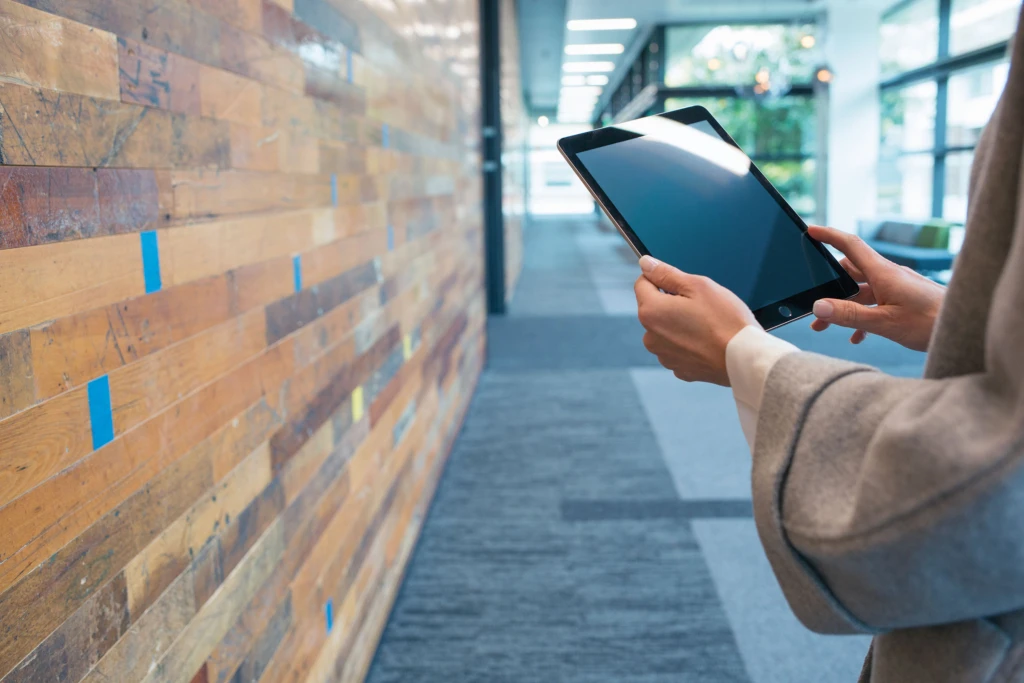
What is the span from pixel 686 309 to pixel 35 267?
533 mm

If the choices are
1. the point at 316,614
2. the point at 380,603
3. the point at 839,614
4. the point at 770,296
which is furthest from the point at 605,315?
the point at 839,614

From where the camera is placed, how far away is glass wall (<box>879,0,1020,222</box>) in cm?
794

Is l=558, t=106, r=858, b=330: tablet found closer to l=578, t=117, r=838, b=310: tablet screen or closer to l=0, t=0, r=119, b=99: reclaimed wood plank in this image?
l=578, t=117, r=838, b=310: tablet screen

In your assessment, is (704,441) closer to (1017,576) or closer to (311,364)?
(311,364)

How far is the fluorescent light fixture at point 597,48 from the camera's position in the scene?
484 inches

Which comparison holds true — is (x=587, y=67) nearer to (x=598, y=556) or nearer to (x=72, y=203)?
(x=598, y=556)

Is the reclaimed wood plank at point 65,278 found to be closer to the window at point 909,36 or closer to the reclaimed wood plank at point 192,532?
the reclaimed wood plank at point 192,532

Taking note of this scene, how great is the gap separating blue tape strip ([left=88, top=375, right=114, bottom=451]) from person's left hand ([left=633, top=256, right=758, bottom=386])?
1.60 ft

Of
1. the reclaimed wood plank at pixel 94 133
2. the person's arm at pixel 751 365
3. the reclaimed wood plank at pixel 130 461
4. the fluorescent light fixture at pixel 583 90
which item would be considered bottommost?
the reclaimed wood plank at pixel 130 461

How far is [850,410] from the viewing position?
0.53 meters

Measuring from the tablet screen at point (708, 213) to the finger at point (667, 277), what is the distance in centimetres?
12

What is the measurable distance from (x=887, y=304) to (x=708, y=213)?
223 millimetres

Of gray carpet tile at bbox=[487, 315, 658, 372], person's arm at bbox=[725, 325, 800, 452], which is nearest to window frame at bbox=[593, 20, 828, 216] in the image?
gray carpet tile at bbox=[487, 315, 658, 372]

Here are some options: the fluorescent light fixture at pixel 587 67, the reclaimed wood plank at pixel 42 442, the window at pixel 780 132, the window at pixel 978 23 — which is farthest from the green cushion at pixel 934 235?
the reclaimed wood plank at pixel 42 442
